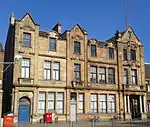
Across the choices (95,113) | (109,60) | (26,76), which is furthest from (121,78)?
(26,76)

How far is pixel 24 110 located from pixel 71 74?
9.05 m

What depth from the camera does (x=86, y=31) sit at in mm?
42062

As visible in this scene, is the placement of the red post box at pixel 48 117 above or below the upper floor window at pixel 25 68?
below

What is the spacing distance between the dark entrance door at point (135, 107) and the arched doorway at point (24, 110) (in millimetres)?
19505

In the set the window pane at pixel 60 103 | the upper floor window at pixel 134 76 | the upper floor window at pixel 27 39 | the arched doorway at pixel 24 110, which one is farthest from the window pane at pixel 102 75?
the arched doorway at pixel 24 110

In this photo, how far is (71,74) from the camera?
127 ft

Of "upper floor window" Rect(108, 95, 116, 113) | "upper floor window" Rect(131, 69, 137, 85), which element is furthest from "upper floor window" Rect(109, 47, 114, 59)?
"upper floor window" Rect(108, 95, 116, 113)

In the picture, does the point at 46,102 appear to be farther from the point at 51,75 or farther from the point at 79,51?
the point at 79,51

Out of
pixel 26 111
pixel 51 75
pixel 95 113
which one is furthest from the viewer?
pixel 95 113

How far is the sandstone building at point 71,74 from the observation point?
114 feet

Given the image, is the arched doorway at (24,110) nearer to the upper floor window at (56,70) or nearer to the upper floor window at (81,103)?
the upper floor window at (56,70)

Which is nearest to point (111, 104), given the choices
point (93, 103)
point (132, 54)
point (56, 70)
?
point (93, 103)

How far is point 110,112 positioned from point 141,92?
732 cm

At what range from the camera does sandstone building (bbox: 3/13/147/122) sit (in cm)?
3478
